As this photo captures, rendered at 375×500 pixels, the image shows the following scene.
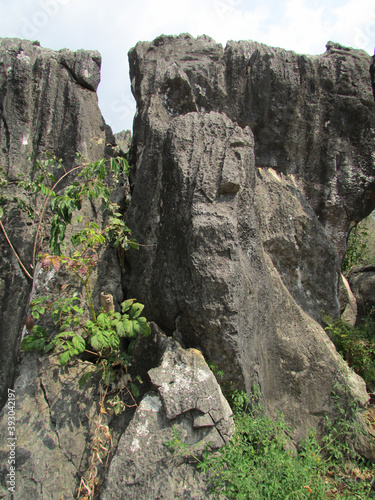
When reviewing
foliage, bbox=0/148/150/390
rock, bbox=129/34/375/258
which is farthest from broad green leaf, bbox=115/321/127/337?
rock, bbox=129/34/375/258

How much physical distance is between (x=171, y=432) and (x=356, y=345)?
238 centimetres

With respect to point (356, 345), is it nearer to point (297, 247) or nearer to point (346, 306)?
point (346, 306)

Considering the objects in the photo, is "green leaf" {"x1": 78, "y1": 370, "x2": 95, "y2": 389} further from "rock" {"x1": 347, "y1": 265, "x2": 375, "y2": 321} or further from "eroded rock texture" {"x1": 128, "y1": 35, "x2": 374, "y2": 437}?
"rock" {"x1": 347, "y1": 265, "x2": 375, "y2": 321}

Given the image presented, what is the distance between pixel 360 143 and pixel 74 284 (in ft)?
12.6

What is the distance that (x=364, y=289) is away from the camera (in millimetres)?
4832

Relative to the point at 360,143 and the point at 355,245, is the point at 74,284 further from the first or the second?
the point at 355,245

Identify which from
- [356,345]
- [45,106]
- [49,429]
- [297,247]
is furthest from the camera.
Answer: [45,106]

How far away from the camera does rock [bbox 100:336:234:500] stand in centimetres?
225

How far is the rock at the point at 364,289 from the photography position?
4.65 m

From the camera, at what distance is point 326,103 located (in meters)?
4.70

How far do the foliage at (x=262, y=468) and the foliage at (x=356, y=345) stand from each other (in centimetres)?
106

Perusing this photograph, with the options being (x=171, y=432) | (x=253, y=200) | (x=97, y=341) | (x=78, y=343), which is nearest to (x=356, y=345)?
(x=253, y=200)

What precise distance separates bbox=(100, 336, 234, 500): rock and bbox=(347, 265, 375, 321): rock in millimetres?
2781

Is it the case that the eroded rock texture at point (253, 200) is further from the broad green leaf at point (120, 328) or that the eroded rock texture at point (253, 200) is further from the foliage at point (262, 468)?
the broad green leaf at point (120, 328)
